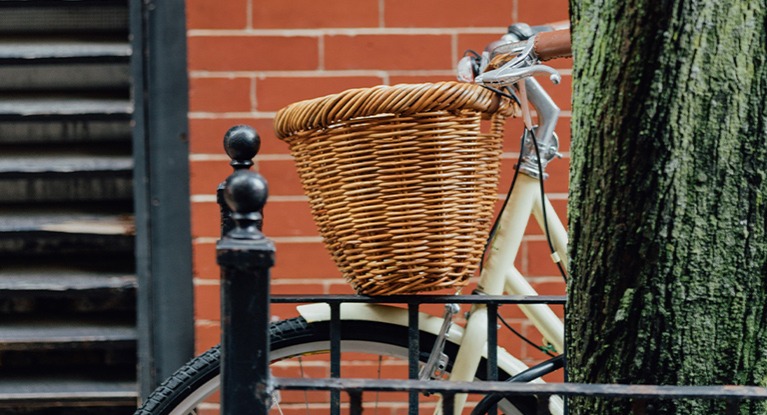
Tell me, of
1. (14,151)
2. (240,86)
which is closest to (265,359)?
(240,86)

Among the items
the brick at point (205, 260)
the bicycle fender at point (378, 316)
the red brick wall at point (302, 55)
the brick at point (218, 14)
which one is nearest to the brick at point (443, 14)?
the red brick wall at point (302, 55)

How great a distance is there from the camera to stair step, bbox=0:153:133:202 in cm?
212

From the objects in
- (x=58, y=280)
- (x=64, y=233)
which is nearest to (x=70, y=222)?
(x=64, y=233)

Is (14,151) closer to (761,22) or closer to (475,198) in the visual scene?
(475,198)

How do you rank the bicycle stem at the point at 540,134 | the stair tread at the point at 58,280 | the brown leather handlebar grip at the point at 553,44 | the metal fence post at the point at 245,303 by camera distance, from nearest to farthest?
the metal fence post at the point at 245,303 → the brown leather handlebar grip at the point at 553,44 → the bicycle stem at the point at 540,134 → the stair tread at the point at 58,280

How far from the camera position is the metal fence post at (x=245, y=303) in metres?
0.84

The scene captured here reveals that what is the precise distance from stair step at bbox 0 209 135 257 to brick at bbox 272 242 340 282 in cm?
45

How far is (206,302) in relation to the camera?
6.75 feet

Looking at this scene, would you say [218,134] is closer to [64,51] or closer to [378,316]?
[64,51]

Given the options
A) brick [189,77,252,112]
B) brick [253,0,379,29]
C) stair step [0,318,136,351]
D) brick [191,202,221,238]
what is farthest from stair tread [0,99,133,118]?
stair step [0,318,136,351]

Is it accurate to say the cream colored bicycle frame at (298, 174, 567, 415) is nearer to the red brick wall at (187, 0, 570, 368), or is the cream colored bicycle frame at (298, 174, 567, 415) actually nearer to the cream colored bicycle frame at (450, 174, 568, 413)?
the cream colored bicycle frame at (450, 174, 568, 413)

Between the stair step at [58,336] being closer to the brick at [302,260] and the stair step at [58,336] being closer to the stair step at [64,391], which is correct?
the stair step at [64,391]

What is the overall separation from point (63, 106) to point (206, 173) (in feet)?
1.54

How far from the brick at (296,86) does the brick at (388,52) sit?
3 centimetres
